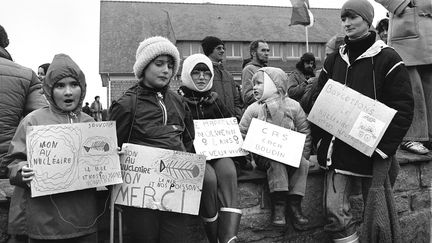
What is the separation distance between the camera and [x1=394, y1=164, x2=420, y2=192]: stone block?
4590mm

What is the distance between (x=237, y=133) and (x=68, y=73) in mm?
1594

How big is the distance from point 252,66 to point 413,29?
1944mm

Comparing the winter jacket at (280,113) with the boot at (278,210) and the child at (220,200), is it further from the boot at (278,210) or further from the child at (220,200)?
the child at (220,200)

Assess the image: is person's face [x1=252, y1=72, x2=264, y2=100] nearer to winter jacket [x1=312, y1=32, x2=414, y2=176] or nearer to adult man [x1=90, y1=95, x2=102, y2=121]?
winter jacket [x1=312, y1=32, x2=414, y2=176]

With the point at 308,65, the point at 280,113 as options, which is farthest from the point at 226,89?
the point at 308,65

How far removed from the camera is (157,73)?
3.37 meters

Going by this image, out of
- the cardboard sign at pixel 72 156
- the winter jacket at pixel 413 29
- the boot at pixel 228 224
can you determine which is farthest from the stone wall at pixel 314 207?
the winter jacket at pixel 413 29

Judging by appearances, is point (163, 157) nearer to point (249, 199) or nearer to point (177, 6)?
point (249, 199)

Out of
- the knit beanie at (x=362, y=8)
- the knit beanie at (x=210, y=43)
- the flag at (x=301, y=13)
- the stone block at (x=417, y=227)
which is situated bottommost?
the stone block at (x=417, y=227)

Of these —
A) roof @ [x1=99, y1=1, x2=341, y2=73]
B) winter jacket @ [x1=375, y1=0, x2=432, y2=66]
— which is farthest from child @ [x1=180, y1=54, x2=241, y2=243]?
roof @ [x1=99, y1=1, x2=341, y2=73]

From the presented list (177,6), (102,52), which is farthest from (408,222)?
(177,6)

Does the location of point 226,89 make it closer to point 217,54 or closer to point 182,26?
point 217,54

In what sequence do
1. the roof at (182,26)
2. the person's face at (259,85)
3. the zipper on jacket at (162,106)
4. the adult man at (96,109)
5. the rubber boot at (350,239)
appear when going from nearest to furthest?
the zipper on jacket at (162,106), the rubber boot at (350,239), the person's face at (259,85), the adult man at (96,109), the roof at (182,26)

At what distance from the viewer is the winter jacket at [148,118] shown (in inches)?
126
